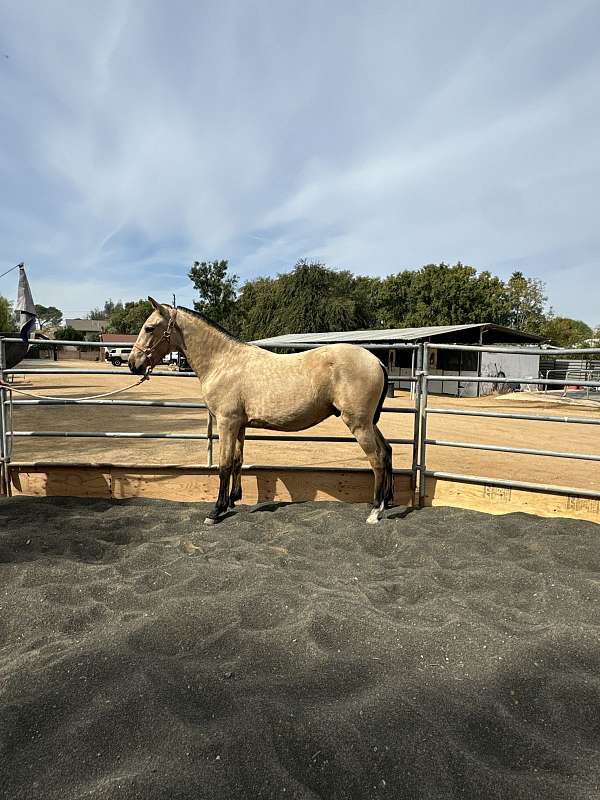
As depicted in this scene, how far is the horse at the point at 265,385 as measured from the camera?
3.49m

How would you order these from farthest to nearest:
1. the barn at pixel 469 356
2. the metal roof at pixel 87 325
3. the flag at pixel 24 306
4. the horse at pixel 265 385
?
the metal roof at pixel 87 325 < the barn at pixel 469 356 < the flag at pixel 24 306 < the horse at pixel 265 385

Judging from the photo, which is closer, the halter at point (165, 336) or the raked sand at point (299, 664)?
the raked sand at point (299, 664)

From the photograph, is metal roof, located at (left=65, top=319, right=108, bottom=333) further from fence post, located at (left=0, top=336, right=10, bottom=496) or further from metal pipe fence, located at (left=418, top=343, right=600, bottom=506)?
metal pipe fence, located at (left=418, top=343, right=600, bottom=506)

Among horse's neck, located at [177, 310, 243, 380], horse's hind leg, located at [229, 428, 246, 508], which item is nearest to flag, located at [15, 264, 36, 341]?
horse's neck, located at [177, 310, 243, 380]

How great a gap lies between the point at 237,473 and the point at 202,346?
43.2 inches

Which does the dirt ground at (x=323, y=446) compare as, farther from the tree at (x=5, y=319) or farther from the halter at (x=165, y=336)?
the tree at (x=5, y=319)

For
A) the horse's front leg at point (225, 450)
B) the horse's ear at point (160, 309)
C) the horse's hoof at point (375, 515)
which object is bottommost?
the horse's hoof at point (375, 515)

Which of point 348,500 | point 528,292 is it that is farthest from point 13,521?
point 528,292

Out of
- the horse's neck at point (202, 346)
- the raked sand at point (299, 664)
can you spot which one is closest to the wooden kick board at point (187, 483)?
the raked sand at point (299, 664)

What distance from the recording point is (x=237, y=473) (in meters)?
3.84

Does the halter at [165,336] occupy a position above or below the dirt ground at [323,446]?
above

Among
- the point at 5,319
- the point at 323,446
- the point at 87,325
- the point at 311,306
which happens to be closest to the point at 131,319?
the point at 87,325

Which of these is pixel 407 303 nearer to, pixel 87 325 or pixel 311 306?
pixel 311 306

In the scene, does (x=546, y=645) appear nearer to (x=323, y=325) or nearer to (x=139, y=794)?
(x=139, y=794)
